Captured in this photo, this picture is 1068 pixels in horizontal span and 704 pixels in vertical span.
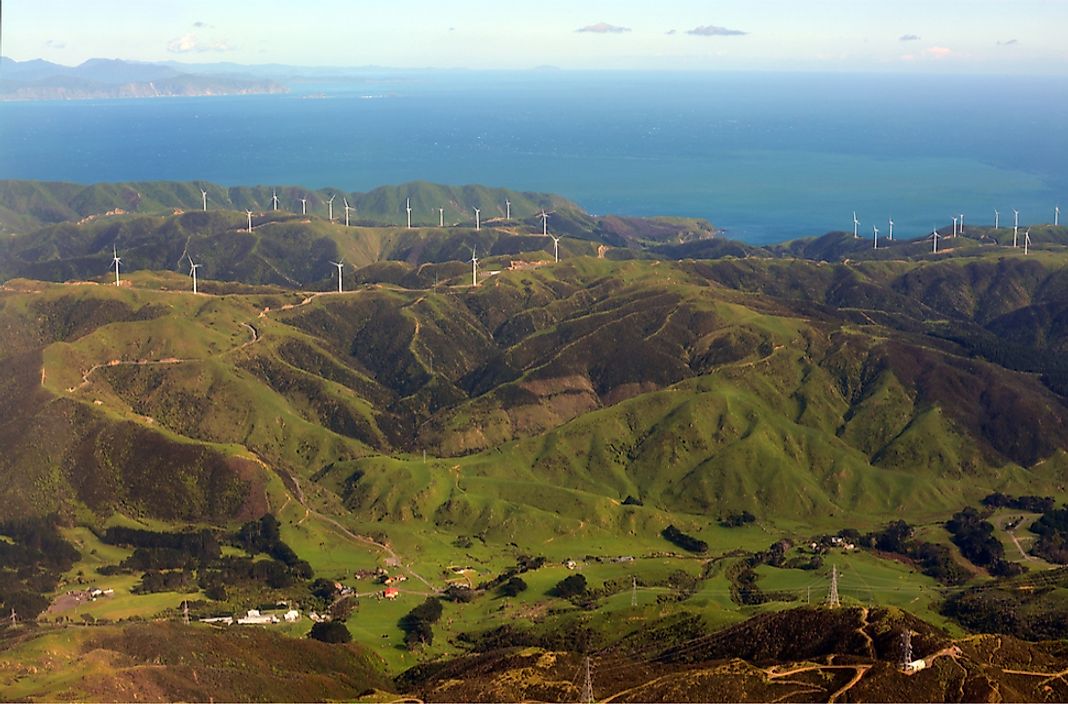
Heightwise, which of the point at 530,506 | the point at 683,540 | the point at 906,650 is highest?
the point at 906,650

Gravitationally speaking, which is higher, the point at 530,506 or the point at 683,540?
the point at 530,506

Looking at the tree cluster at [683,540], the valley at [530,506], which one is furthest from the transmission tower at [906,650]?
the tree cluster at [683,540]

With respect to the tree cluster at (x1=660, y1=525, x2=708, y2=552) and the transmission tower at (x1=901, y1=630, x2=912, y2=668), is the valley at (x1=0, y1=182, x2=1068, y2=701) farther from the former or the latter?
the transmission tower at (x1=901, y1=630, x2=912, y2=668)

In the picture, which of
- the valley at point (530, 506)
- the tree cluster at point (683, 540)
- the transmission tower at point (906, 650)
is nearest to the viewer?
the transmission tower at point (906, 650)

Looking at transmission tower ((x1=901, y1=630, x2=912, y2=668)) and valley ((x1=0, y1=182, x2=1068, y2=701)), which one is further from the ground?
transmission tower ((x1=901, y1=630, x2=912, y2=668))

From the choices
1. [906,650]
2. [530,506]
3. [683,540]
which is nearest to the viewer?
[906,650]

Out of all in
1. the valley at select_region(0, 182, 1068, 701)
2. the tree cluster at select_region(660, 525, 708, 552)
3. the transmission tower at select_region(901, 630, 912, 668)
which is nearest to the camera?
the transmission tower at select_region(901, 630, 912, 668)

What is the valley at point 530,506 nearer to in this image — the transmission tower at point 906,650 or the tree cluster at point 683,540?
the tree cluster at point 683,540

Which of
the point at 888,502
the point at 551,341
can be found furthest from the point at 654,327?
the point at 888,502

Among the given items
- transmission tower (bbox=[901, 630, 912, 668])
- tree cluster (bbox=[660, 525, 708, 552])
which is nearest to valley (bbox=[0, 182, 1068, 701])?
tree cluster (bbox=[660, 525, 708, 552])

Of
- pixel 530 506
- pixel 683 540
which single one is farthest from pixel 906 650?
pixel 530 506

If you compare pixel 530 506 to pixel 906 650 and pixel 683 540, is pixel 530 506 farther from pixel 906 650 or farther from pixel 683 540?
pixel 906 650

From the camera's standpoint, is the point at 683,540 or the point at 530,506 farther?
the point at 530,506
